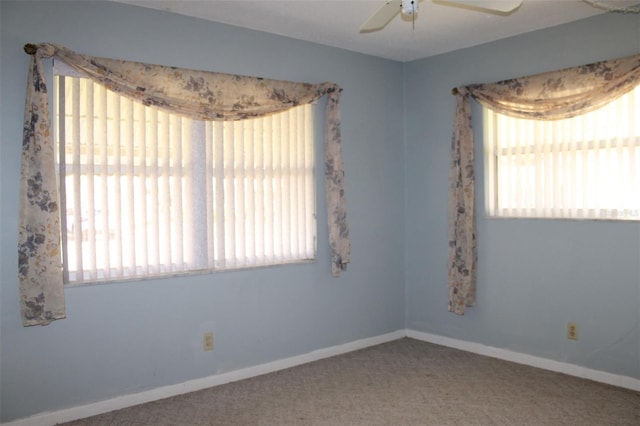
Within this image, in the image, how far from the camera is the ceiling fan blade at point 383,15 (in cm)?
241

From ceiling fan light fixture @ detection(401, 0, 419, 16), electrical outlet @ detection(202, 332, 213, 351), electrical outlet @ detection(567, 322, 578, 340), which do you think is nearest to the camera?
ceiling fan light fixture @ detection(401, 0, 419, 16)

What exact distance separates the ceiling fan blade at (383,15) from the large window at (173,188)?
1.31m

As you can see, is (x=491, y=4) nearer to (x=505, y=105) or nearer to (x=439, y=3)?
(x=439, y=3)

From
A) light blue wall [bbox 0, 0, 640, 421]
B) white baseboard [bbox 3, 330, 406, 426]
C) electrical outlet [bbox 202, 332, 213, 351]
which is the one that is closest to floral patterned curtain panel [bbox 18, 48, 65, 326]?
light blue wall [bbox 0, 0, 640, 421]

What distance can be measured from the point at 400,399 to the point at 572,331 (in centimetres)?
137

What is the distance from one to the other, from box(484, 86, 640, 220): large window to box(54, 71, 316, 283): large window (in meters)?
1.47

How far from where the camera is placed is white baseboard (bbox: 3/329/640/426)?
3.00m

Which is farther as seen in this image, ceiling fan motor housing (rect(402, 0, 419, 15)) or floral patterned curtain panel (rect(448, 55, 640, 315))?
floral patterned curtain panel (rect(448, 55, 640, 315))

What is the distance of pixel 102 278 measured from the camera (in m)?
3.12

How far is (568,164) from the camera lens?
3678mm

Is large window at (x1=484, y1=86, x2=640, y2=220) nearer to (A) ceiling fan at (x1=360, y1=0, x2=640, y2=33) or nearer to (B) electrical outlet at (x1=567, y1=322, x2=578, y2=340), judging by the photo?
(B) electrical outlet at (x1=567, y1=322, x2=578, y2=340)

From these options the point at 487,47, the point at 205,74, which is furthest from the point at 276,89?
the point at 487,47

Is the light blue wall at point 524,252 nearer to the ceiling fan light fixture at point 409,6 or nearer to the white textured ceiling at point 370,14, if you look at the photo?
the white textured ceiling at point 370,14

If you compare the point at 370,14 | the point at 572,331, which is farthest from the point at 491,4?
the point at 572,331
